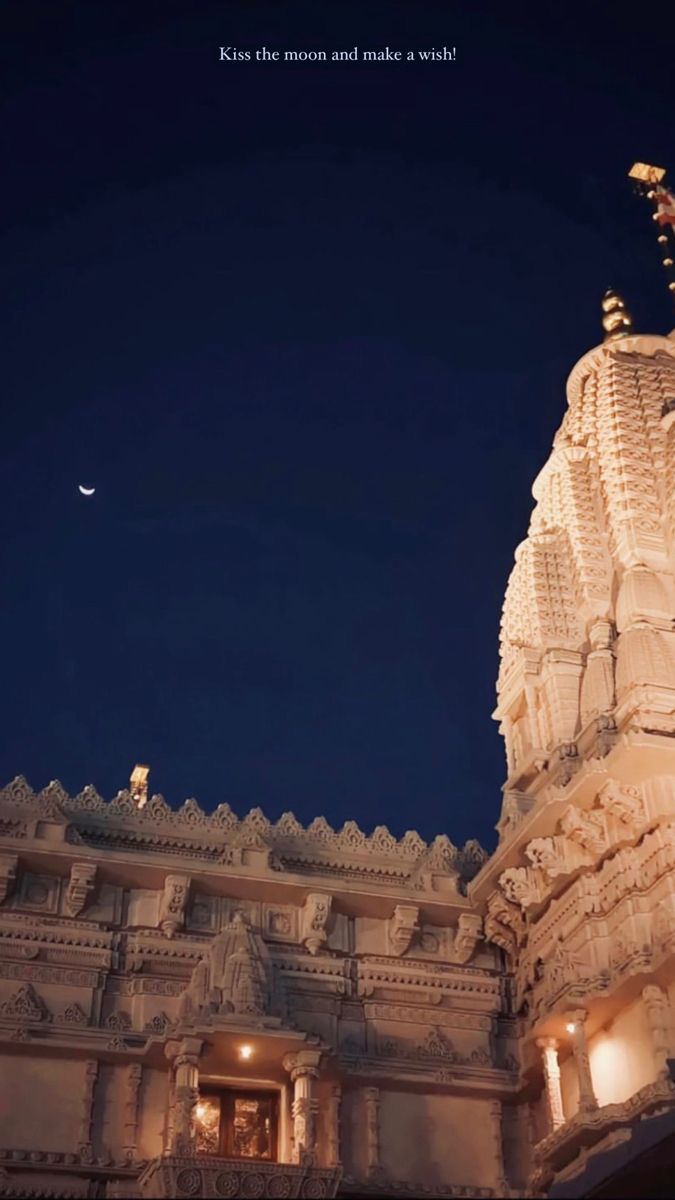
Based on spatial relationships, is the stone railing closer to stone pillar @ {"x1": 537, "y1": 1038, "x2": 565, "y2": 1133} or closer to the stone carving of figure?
the stone carving of figure

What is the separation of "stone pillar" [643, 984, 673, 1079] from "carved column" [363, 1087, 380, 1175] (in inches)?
164

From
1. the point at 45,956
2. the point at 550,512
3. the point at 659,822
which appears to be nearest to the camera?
the point at 659,822

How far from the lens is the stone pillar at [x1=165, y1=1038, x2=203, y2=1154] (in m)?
16.0

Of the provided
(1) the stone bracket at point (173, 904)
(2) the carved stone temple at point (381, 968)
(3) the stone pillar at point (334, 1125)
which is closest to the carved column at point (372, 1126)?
(2) the carved stone temple at point (381, 968)

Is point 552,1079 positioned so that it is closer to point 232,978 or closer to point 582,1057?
point 582,1057

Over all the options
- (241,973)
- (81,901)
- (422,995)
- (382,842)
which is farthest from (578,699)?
(81,901)

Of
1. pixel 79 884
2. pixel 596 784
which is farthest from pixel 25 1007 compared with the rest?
pixel 596 784

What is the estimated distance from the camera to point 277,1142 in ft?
56.5

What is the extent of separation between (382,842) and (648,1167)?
7.65 metres

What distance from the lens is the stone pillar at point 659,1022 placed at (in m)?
15.6

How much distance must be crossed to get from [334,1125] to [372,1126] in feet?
1.93

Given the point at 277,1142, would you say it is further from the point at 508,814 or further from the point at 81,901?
the point at 508,814

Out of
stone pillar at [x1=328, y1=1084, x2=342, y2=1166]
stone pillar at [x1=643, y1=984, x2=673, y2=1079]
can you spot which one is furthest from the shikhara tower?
stone pillar at [x1=328, y1=1084, x2=342, y2=1166]

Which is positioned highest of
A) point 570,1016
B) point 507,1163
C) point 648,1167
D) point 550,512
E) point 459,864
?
point 550,512
